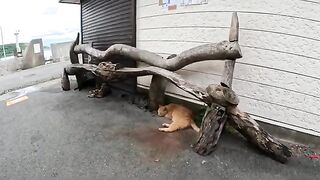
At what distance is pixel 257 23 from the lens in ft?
11.0

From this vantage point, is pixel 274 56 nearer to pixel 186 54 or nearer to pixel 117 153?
pixel 186 54

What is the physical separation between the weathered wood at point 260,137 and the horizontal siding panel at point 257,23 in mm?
1225

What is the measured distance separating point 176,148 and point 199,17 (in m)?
2.04

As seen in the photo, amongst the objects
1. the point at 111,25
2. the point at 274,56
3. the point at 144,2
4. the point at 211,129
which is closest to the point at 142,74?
the point at 144,2

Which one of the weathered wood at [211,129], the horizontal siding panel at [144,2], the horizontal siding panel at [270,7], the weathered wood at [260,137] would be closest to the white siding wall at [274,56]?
the horizontal siding panel at [270,7]

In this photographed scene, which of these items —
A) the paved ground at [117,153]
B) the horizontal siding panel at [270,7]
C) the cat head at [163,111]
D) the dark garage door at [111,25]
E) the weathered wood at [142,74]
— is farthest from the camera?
the dark garage door at [111,25]

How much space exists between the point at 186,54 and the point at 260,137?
151cm

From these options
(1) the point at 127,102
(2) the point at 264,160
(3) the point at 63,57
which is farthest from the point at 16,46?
(2) the point at 264,160

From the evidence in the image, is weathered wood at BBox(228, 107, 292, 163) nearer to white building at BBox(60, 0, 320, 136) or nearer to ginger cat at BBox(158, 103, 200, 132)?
white building at BBox(60, 0, 320, 136)

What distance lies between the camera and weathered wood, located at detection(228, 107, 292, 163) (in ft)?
9.62

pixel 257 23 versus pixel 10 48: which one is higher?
pixel 257 23

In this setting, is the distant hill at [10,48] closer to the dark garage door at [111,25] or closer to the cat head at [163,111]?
the dark garage door at [111,25]

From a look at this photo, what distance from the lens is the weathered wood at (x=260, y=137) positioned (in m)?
2.93

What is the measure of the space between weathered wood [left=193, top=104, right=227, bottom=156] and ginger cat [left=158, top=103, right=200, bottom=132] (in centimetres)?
64
